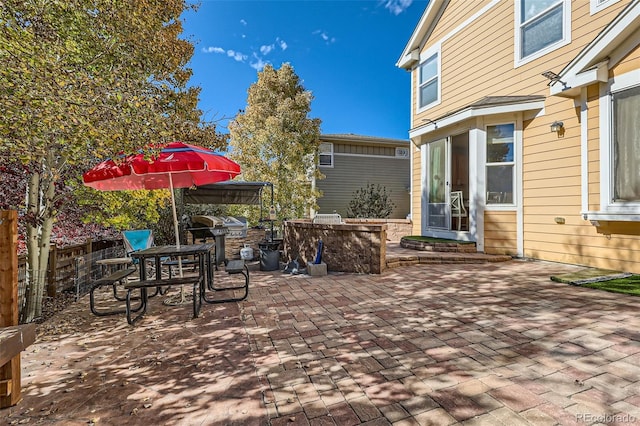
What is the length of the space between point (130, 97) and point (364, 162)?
14076 millimetres

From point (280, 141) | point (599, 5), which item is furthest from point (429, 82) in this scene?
point (280, 141)

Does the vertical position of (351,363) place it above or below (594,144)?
below

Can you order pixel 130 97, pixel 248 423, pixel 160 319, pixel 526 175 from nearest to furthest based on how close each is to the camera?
1. pixel 248 423
2. pixel 130 97
3. pixel 160 319
4. pixel 526 175

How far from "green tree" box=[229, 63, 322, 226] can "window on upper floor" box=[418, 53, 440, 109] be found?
4350 millimetres

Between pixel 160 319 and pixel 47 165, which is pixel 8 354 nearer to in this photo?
pixel 160 319

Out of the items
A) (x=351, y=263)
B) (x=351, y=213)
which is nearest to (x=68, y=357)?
(x=351, y=263)

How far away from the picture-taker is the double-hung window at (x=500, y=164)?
7.10m

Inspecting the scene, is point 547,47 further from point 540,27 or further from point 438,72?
point 438,72

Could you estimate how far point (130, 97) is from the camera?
353 cm

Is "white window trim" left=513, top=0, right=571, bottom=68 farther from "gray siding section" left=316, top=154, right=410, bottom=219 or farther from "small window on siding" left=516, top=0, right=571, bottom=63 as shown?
"gray siding section" left=316, top=154, right=410, bottom=219

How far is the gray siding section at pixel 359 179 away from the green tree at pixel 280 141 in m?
3.10

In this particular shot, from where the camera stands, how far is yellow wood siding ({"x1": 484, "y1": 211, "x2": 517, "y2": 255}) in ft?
23.2

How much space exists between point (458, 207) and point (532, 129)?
7.94ft

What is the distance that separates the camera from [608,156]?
203 inches
